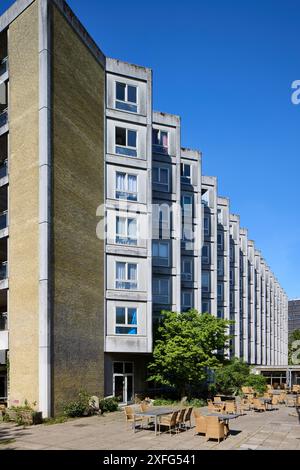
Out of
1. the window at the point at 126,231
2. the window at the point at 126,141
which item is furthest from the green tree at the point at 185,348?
the window at the point at 126,141

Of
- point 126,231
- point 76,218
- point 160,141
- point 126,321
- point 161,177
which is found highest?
point 160,141

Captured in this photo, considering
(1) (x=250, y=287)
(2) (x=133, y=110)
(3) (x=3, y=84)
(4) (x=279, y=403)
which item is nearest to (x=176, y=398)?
(4) (x=279, y=403)

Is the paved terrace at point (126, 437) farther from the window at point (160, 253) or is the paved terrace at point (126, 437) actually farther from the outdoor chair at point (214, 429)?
the window at point (160, 253)

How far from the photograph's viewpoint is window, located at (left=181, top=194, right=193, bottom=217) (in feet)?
145

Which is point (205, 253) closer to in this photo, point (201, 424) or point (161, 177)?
point (161, 177)

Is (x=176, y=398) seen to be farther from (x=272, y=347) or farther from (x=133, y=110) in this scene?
(x=272, y=347)

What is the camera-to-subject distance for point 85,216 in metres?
31.0

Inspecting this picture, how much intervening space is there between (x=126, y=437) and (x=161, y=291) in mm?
18338

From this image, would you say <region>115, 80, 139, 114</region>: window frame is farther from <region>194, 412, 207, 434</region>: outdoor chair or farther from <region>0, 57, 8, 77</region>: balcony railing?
<region>194, 412, 207, 434</region>: outdoor chair

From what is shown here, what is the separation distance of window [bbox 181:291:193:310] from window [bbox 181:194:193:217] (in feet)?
23.0

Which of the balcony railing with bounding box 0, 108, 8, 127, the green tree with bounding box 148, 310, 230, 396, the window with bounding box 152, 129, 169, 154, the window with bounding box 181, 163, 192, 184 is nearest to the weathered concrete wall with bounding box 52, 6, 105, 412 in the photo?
the balcony railing with bounding box 0, 108, 8, 127

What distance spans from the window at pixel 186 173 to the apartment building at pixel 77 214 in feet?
18.0

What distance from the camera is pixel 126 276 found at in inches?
1328

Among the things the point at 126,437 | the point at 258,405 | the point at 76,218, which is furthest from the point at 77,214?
the point at 258,405
